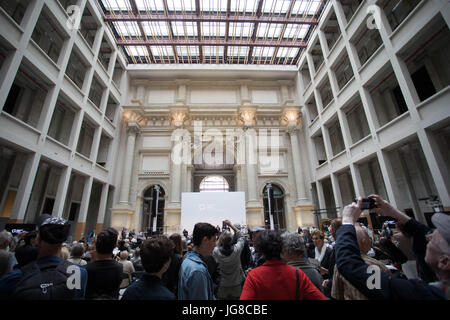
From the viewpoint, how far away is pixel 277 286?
1546 mm

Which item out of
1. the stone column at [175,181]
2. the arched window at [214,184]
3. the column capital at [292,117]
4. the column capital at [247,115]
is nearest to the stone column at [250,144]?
the column capital at [247,115]

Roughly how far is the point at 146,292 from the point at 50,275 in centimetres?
78

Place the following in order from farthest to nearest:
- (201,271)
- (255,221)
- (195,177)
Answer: (195,177) → (255,221) → (201,271)

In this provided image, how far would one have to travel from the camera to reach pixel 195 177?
21.9 metres

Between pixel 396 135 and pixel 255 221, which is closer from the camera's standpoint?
pixel 396 135

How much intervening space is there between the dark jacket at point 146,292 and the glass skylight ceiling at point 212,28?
18.1 meters

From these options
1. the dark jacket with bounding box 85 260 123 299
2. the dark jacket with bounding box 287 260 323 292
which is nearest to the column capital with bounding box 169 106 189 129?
the dark jacket with bounding box 85 260 123 299

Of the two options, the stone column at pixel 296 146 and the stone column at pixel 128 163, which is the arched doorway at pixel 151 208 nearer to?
the stone column at pixel 128 163

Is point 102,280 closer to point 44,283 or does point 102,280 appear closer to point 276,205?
point 44,283

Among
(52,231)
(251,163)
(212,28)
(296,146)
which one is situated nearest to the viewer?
(52,231)

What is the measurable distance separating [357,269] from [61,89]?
15345mm

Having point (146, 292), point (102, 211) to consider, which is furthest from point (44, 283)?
point (102, 211)

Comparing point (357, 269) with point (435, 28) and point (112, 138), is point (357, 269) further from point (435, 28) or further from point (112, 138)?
point (112, 138)

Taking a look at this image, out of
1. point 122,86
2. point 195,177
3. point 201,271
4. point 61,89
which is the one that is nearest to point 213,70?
point 122,86
